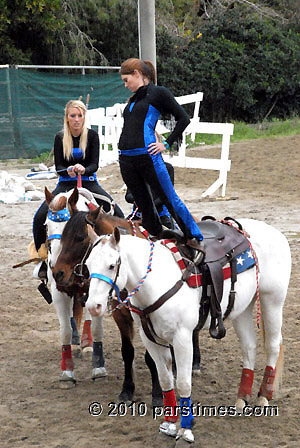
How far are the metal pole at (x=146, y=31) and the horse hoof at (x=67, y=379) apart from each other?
5555 mm

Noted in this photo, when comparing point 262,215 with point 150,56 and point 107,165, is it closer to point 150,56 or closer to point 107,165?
point 150,56

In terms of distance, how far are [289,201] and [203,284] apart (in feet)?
27.7

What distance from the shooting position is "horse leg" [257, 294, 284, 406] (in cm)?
476

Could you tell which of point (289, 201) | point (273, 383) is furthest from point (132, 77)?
point (289, 201)

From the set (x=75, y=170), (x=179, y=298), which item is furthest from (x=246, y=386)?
(x=75, y=170)

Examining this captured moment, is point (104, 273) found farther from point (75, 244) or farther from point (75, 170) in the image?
point (75, 170)

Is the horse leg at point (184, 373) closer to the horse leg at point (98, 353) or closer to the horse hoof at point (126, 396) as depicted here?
the horse hoof at point (126, 396)

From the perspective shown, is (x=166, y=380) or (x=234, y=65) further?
(x=234, y=65)

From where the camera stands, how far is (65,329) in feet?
17.4

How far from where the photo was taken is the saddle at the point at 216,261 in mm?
4270

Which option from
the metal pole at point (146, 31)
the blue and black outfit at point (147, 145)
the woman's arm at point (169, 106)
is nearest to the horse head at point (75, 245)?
the blue and black outfit at point (147, 145)

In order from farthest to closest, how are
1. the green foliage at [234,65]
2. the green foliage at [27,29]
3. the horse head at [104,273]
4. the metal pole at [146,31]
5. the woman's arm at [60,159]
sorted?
1. the green foliage at [234,65]
2. the green foliage at [27,29]
3. the metal pole at [146,31]
4. the woman's arm at [60,159]
5. the horse head at [104,273]

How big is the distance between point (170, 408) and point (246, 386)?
0.67 m

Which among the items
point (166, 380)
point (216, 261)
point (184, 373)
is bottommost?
point (166, 380)
